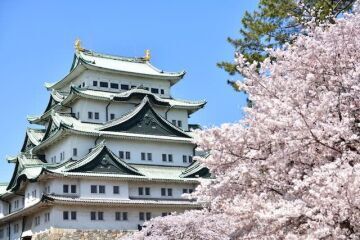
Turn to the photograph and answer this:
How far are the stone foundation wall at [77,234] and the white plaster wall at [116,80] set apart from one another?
14627mm

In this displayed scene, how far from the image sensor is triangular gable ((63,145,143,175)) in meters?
42.3

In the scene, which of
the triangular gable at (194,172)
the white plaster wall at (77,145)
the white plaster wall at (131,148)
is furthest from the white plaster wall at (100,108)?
the triangular gable at (194,172)

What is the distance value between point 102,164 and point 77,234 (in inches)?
235

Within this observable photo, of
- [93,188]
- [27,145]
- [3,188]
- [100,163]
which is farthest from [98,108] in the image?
[3,188]

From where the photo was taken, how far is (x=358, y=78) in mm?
11070

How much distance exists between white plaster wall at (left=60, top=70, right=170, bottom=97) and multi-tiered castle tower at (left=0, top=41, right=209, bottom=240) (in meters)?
0.10

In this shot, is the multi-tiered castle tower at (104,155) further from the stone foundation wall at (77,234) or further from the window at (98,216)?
the stone foundation wall at (77,234)

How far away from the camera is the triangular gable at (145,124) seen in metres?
46.5

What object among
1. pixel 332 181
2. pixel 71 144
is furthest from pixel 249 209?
pixel 71 144

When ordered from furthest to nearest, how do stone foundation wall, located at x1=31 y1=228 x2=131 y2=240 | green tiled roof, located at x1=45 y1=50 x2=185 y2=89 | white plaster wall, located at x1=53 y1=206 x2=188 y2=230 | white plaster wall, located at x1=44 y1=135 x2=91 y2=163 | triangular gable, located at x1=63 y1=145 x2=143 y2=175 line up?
green tiled roof, located at x1=45 y1=50 x2=185 y2=89, white plaster wall, located at x1=44 y1=135 x2=91 y2=163, triangular gable, located at x1=63 y1=145 x2=143 y2=175, white plaster wall, located at x1=53 y1=206 x2=188 y2=230, stone foundation wall, located at x1=31 y1=228 x2=131 y2=240

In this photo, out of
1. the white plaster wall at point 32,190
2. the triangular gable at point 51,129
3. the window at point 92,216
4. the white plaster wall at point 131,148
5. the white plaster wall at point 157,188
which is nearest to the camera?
the window at point 92,216

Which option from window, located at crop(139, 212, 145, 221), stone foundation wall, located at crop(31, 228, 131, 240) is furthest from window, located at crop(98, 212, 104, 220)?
window, located at crop(139, 212, 145, 221)

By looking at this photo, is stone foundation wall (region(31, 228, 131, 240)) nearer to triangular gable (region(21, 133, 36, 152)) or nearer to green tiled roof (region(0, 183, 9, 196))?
green tiled roof (region(0, 183, 9, 196))

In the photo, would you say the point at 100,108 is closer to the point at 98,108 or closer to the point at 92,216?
the point at 98,108
